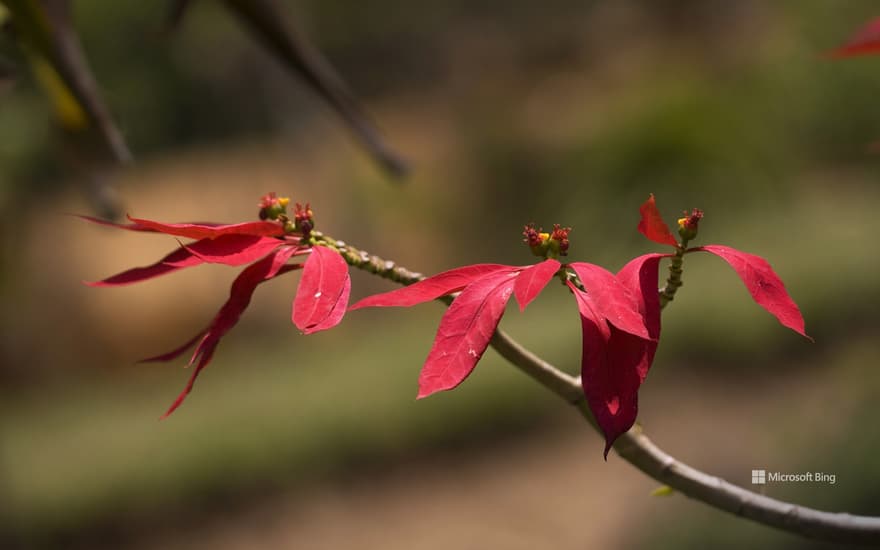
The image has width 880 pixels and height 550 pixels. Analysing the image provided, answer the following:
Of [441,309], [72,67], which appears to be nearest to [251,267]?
[72,67]

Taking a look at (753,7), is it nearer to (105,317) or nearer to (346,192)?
(346,192)

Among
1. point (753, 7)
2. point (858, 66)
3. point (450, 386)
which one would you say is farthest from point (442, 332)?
point (753, 7)

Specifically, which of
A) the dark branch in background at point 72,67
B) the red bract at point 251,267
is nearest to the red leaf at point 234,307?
the red bract at point 251,267

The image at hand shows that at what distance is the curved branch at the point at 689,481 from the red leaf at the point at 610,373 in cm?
5

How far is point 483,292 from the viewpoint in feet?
1.32

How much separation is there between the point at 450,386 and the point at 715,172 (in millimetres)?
3944

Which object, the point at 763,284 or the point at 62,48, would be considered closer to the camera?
the point at 763,284

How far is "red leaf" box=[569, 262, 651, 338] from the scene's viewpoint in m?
0.37

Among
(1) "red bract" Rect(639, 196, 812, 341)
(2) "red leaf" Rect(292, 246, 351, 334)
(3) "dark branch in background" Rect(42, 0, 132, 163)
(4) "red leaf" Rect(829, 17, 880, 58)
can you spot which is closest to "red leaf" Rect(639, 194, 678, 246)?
(1) "red bract" Rect(639, 196, 812, 341)

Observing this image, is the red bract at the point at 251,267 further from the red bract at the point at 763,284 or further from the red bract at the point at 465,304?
the red bract at the point at 763,284

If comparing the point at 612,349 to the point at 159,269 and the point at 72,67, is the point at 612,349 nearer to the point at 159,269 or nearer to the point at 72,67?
the point at 159,269

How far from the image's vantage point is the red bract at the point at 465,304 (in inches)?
15.1

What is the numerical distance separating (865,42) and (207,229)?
444mm

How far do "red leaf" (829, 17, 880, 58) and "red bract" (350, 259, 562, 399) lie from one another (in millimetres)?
339
